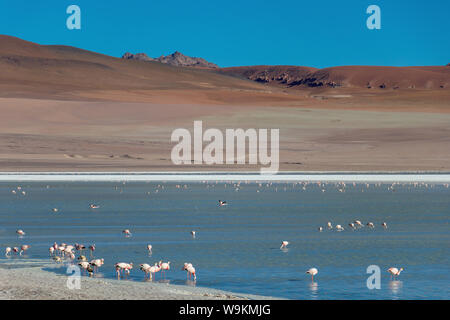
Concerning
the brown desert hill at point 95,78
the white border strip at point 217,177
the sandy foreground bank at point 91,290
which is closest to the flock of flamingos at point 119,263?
the sandy foreground bank at point 91,290

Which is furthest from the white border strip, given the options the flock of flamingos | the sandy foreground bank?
→ the sandy foreground bank

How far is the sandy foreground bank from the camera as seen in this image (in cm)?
970

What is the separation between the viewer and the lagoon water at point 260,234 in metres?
11.6

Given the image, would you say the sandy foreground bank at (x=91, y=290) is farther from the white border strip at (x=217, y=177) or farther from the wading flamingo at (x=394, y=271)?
the white border strip at (x=217, y=177)

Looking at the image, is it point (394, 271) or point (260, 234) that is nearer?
point (394, 271)

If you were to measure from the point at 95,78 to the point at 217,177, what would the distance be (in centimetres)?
9286

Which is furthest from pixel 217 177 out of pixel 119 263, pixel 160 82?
pixel 160 82

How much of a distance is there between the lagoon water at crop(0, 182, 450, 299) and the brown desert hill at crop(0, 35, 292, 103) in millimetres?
67443

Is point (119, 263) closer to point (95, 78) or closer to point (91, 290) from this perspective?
point (91, 290)

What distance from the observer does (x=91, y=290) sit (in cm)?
1026

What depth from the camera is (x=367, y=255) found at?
1406 cm
